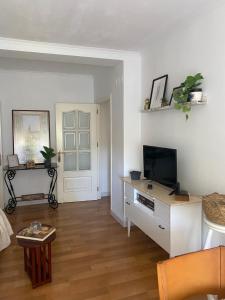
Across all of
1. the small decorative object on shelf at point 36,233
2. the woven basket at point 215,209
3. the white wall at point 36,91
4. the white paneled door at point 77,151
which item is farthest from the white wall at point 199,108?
the white paneled door at point 77,151

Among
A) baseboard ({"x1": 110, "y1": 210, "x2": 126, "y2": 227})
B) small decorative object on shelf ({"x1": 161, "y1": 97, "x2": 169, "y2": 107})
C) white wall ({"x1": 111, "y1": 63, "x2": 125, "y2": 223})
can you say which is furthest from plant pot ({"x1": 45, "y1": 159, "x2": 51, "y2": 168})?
small decorative object on shelf ({"x1": 161, "y1": 97, "x2": 169, "y2": 107})

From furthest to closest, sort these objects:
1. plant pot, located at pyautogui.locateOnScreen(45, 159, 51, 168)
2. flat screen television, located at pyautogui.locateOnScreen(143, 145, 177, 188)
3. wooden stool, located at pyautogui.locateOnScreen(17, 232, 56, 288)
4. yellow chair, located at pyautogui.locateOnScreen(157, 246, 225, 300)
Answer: plant pot, located at pyautogui.locateOnScreen(45, 159, 51, 168) → flat screen television, located at pyautogui.locateOnScreen(143, 145, 177, 188) → wooden stool, located at pyautogui.locateOnScreen(17, 232, 56, 288) → yellow chair, located at pyautogui.locateOnScreen(157, 246, 225, 300)

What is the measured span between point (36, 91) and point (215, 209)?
4.05 meters

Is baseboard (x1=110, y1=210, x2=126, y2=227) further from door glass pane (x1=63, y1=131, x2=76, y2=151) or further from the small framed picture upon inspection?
the small framed picture

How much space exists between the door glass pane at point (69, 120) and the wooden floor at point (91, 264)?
179 centimetres

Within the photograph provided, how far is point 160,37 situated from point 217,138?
4.96 feet

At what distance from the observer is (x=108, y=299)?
2.19 metres

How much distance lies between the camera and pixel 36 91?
4863mm

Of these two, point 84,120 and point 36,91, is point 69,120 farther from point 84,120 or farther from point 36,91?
point 36,91

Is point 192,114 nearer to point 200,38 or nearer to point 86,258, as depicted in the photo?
point 200,38

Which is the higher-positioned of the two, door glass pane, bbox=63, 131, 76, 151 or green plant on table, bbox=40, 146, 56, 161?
door glass pane, bbox=63, 131, 76, 151

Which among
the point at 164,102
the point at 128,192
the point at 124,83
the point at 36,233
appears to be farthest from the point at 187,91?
the point at 36,233

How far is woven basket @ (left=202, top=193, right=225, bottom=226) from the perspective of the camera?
70.7 inches

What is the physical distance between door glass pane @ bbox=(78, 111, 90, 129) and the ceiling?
6.56 feet
